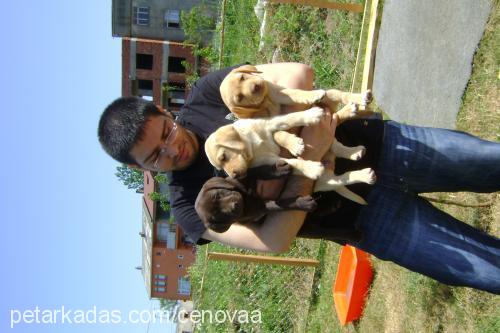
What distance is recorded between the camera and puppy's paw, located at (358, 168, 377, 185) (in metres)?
2.31

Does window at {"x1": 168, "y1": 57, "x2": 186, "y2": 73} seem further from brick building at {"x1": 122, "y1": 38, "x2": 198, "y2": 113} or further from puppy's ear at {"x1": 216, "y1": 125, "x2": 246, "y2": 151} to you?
puppy's ear at {"x1": 216, "y1": 125, "x2": 246, "y2": 151}

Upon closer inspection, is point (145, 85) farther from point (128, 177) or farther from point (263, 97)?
point (263, 97)

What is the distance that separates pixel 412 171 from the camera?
244 cm

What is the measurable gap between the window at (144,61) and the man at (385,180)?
20555 mm

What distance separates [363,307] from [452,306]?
1651 millimetres

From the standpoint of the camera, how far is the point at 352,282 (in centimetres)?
554

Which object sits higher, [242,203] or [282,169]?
[282,169]

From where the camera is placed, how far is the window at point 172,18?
829 inches

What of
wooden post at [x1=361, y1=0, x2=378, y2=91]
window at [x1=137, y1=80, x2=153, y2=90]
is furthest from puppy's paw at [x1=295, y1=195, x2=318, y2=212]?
window at [x1=137, y1=80, x2=153, y2=90]

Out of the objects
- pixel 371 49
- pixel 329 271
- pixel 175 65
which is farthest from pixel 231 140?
pixel 175 65

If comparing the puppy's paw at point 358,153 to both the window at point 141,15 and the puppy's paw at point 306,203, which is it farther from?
the window at point 141,15

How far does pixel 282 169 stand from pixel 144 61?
2130 cm

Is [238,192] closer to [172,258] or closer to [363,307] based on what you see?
[363,307]

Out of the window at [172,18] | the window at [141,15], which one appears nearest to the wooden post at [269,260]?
the window at [172,18]
